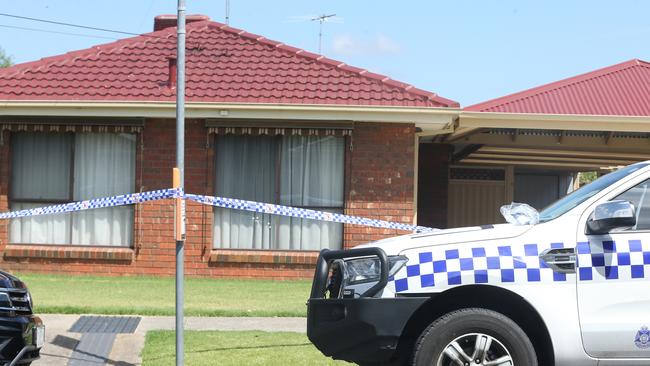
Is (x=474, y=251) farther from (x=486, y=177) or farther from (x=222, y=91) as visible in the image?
(x=486, y=177)

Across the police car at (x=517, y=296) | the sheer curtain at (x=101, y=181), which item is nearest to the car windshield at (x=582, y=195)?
the police car at (x=517, y=296)

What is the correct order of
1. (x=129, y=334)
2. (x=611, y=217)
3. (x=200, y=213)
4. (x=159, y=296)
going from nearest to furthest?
(x=611, y=217) → (x=129, y=334) → (x=159, y=296) → (x=200, y=213)

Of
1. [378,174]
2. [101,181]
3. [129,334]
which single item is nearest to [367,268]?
[129,334]

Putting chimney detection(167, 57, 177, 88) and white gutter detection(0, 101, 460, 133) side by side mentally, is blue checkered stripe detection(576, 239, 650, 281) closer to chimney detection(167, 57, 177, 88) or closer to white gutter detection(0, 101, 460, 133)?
white gutter detection(0, 101, 460, 133)

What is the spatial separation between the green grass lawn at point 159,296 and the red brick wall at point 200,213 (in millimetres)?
277

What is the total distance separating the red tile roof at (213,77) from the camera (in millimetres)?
14500

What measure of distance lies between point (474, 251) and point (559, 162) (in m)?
16.9

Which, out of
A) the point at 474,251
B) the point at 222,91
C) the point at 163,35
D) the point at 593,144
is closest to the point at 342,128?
the point at 222,91

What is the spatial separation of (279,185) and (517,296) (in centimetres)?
891

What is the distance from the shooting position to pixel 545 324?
20.1ft

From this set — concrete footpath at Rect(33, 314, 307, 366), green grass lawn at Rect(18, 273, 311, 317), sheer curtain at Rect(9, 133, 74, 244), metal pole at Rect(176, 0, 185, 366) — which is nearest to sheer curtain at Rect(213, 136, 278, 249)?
green grass lawn at Rect(18, 273, 311, 317)

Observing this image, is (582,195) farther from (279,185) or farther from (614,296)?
(279,185)

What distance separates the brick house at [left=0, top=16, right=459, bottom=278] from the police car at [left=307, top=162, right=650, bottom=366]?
8132 mm

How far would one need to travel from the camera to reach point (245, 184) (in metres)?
14.9
